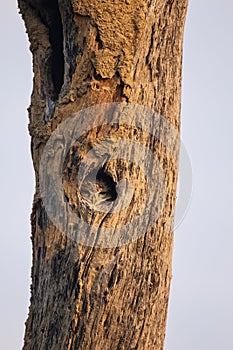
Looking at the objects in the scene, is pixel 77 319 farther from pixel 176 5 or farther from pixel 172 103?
pixel 176 5

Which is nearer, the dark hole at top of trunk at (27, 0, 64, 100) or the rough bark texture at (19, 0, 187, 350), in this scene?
the rough bark texture at (19, 0, 187, 350)

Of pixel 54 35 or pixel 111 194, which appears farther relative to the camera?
pixel 54 35

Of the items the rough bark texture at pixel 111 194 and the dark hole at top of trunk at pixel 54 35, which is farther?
the dark hole at top of trunk at pixel 54 35

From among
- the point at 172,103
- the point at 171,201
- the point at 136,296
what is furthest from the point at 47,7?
the point at 136,296

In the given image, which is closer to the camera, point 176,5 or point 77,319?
point 77,319

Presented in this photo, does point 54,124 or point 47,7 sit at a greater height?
point 47,7

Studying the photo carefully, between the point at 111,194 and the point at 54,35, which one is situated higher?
the point at 54,35

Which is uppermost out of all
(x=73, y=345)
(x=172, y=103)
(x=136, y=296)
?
(x=172, y=103)
